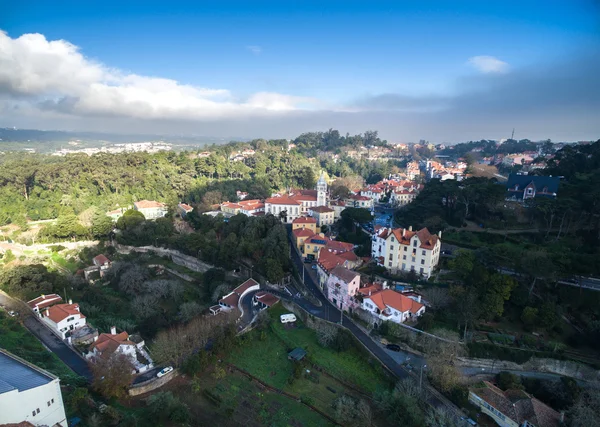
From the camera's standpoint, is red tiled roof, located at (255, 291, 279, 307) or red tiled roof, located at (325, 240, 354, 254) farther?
red tiled roof, located at (325, 240, 354, 254)

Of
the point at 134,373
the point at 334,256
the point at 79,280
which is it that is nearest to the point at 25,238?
the point at 79,280

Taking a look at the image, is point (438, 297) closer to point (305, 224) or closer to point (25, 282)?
point (305, 224)

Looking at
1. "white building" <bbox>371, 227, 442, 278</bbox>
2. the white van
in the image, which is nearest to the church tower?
"white building" <bbox>371, 227, 442, 278</bbox>

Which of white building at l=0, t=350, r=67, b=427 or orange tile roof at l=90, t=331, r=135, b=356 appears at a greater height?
white building at l=0, t=350, r=67, b=427

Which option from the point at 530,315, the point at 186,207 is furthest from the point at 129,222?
the point at 530,315

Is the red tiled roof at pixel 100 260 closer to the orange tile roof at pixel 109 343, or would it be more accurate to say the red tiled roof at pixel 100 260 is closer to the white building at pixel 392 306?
the orange tile roof at pixel 109 343

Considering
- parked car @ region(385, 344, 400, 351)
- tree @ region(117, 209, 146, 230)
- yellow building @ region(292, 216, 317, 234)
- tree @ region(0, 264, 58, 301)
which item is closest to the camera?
parked car @ region(385, 344, 400, 351)

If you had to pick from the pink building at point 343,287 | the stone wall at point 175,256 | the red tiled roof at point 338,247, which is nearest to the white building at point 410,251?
the red tiled roof at point 338,247

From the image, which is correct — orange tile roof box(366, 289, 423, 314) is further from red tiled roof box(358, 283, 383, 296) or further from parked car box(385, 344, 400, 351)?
parked car box(385, 344, 400, 351)
